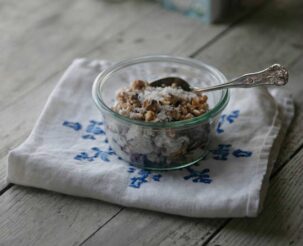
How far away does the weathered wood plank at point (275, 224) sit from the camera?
2.47ft

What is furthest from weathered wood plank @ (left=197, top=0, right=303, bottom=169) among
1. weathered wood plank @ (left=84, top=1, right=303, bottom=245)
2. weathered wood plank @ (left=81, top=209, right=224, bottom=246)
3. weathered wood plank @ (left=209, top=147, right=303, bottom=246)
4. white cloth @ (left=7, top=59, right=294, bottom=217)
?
weathered wood plank @ (left=81, top=209, right=224, bottom=246)

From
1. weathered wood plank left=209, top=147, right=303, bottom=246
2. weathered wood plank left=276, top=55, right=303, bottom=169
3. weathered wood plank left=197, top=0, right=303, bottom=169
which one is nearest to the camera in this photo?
weathered wood plank left=209, top=147, right=303, bottom=246

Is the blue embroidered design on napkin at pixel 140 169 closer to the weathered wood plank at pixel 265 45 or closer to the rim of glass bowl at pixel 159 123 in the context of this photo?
the rim of glass bowl at pixel 159 123

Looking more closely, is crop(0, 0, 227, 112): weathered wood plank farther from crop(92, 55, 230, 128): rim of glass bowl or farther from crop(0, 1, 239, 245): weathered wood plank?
crop(92, 55, 230, 128): rim of glass bowl

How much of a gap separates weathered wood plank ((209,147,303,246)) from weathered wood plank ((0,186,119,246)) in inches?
6.1

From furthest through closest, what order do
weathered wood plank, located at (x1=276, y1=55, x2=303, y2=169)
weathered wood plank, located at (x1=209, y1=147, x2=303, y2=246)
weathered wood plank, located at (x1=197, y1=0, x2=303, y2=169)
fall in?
weathered wood plank, located at (x1=197, y1=0, x2=303, y2=169)
weathered wood plank, located at (x1=276, y1=55, x2=303, y2=169)
weathered wood plank, located at (x1=209, y1=147, x2=303, y2=246)

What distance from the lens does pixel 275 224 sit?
771mm

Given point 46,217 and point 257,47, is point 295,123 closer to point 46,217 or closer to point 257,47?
point 257,47

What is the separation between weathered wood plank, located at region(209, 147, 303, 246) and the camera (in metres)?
0.75

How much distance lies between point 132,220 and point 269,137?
25 cm

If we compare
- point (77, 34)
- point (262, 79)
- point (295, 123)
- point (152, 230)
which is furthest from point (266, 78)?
point (77, 34)

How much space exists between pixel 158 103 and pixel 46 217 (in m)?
0.21

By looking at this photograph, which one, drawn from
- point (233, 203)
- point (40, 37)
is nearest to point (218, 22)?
point (40, 37)

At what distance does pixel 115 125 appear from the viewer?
2.75 feet
